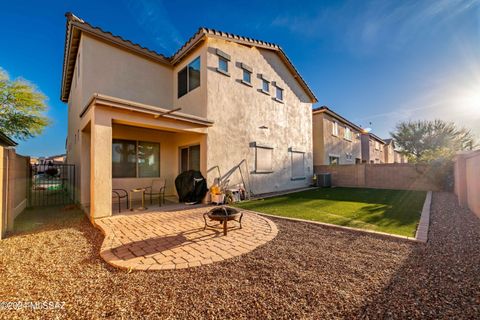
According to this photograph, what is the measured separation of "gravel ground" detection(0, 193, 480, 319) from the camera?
213 centimetres

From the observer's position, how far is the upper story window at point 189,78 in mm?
9219

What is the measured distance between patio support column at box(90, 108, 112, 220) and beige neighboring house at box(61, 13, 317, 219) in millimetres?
25

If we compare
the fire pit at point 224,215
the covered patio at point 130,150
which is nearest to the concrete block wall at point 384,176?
the covered patio at point 130,150

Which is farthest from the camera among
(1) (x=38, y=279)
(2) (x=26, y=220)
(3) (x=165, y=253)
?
(2) (x=26, y=220)

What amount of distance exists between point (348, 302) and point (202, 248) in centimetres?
246

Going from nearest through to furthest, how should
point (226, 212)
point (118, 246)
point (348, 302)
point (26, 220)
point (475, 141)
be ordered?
point (348, 302) → point (118, 246) → point (226, 212) → point (26, 220) → point (475, 141)

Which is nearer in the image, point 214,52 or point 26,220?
point 26,220

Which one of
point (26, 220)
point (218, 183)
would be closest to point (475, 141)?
point (218, 183)

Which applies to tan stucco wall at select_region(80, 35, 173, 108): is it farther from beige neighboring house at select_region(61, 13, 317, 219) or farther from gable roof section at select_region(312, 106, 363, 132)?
gable roof section at select_region(312, 106, 363, 132)

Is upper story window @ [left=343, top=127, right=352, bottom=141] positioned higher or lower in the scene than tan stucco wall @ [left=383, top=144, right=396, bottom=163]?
higher

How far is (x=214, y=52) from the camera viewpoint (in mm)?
8836

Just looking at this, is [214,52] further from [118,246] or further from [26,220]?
[26,220]

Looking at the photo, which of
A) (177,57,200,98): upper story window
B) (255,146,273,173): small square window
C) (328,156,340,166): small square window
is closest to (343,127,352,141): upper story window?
(328,156,340,166): small square window

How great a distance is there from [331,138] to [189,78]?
579 inches
